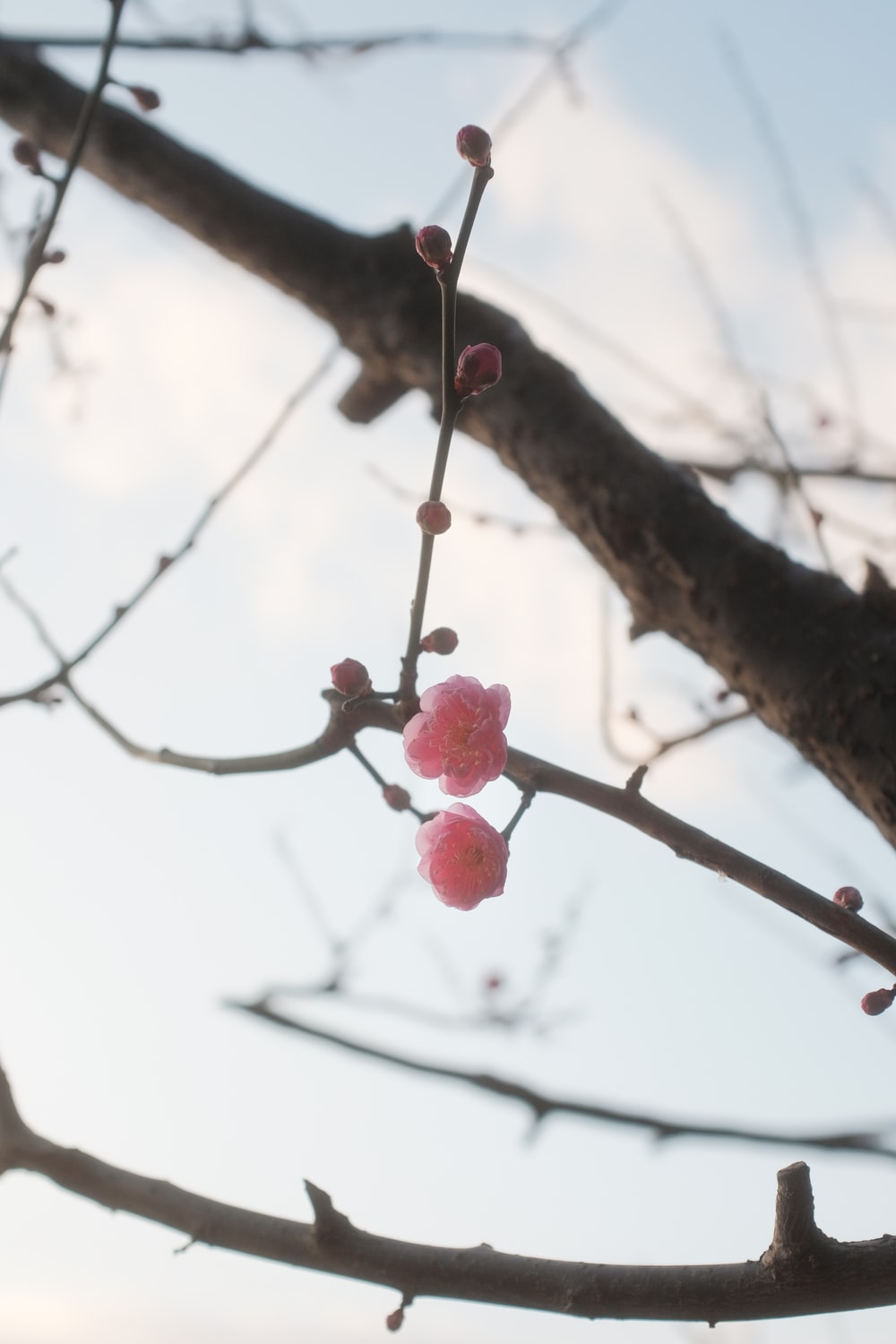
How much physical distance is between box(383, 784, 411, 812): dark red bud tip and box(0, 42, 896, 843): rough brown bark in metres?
0.83

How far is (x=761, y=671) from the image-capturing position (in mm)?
1923

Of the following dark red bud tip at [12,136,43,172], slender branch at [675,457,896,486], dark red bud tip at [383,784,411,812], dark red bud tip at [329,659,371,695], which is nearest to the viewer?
dark red bud tip at [329,659,371,695]

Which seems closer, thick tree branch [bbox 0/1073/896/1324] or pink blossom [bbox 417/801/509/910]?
thick tree branch [bbox 0/1073/896/1324]

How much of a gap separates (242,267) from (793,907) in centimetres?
234

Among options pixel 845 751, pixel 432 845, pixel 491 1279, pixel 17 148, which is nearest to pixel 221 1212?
pixel 491 1279

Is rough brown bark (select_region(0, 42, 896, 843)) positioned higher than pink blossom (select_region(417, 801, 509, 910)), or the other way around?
rough brown bark (select_region(0, 42, 896, 843))

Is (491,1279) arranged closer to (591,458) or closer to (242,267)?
(591,458)

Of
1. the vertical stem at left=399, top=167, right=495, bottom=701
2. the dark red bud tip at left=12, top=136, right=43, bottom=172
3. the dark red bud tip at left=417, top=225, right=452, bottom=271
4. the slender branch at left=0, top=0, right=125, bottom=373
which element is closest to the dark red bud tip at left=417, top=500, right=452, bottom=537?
the vertical stem at left=399, top=167, right=495, bottom=701

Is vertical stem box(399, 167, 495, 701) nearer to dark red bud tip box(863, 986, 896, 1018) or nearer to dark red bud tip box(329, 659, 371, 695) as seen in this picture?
dark red bud tip box(329, 659, 371, 695)

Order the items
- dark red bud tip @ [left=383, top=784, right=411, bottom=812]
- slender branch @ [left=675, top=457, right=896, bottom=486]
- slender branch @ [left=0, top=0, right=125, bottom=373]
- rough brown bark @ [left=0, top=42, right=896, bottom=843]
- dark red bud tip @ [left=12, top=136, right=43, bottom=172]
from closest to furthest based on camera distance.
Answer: dark red bud tip @ [left=383, top=784, right=411, bottom=812] → slender branch @ [left=0, top=0, right=125, bottom=373] → rough brown bark @ [left=0, top=42, right=896, bottom=843] → dark red bud tip @ [left=12, top=136, right=43, bottom=172] → slender branch @ [left=675, top=457, right=896, bottom=486]

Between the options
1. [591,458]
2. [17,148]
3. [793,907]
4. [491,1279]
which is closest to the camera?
[793,907]

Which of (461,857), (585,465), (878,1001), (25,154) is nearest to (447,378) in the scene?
(461,857)

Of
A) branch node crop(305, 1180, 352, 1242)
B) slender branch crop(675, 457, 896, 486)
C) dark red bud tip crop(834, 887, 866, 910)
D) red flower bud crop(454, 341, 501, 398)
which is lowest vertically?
branch node crop(305, 1180, 352, 1242)

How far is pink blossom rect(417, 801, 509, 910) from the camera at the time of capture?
1.19 m
